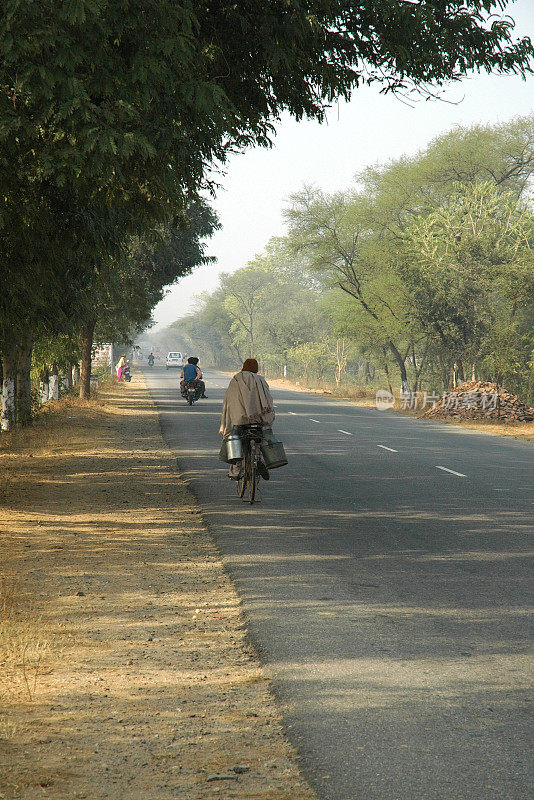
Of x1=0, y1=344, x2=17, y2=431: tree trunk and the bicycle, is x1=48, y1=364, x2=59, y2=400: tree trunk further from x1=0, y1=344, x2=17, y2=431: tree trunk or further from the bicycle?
the bicycle

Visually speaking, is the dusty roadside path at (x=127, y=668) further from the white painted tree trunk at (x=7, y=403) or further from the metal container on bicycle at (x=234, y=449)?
the white painted tree trunk at (x=7, y=403)

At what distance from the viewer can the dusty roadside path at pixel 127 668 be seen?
12.9 feet

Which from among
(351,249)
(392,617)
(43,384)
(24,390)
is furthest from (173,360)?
(392,617)

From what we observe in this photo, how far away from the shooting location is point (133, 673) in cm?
537

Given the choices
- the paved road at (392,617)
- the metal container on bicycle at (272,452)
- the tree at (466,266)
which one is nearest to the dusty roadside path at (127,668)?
the paved road at (392,617)

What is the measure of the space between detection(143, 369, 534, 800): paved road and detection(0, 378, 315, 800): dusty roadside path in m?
0.23

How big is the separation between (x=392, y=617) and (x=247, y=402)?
584cm

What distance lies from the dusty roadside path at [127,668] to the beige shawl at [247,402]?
1.46 metres

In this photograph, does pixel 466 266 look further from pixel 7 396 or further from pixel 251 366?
pixel 251 366

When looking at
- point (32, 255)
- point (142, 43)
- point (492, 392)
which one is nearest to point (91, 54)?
point (142, 43)

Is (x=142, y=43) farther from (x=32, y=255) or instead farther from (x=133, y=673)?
(x=133, y=673)

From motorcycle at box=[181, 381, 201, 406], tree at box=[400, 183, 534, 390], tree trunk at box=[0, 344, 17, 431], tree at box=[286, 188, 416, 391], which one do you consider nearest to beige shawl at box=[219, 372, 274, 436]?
tree trunk at box=[0, 344, 17, 431]

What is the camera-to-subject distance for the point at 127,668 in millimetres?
5469

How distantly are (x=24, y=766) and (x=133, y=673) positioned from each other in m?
1.41
